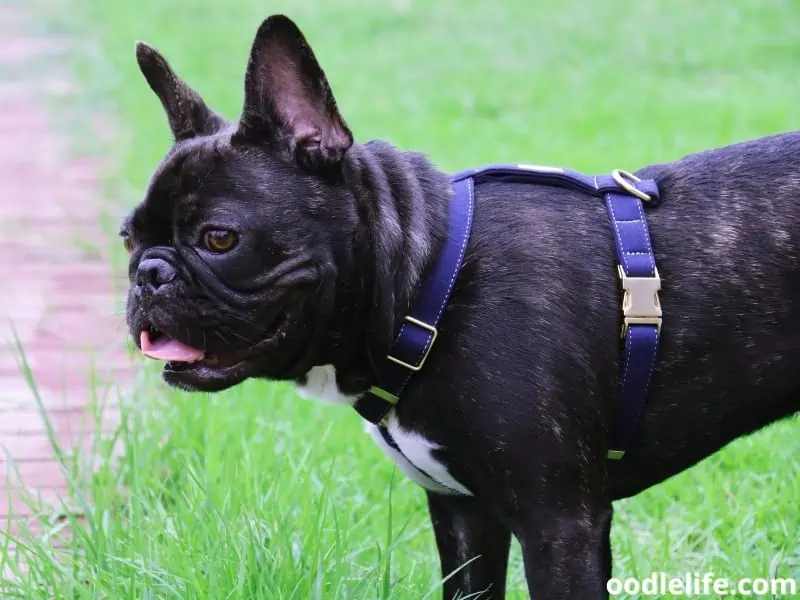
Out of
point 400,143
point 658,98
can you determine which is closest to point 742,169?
point 400,143

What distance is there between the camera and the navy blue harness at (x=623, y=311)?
9.08 ft

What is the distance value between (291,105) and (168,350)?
0.68 m

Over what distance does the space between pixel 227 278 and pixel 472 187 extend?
26.6 inches

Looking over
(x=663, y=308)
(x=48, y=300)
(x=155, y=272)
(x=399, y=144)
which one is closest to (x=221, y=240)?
(x=155, y=272)

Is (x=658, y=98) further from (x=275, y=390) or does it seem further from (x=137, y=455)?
(x=137, y=455)

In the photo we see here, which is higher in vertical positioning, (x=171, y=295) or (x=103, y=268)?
(x=171, y=295)

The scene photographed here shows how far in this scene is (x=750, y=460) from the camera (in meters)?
4.19

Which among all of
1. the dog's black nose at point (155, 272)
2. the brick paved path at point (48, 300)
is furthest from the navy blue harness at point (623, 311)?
the brick paved path at point (48, 300)

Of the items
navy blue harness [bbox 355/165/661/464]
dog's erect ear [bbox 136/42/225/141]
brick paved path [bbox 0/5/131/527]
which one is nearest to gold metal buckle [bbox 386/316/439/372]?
navy blue harness [bbox 355/165/661/464]

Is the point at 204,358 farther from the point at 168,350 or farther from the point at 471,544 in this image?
the point at 471,544

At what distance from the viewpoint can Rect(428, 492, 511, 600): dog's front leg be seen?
127 inches

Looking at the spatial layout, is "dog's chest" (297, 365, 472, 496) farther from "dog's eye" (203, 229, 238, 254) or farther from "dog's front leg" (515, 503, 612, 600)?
"dog's eye" (203, 229, 238, 254)

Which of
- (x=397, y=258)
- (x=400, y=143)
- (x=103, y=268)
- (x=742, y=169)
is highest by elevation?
(x=742, y=169)

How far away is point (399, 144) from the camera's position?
25.6 ft
